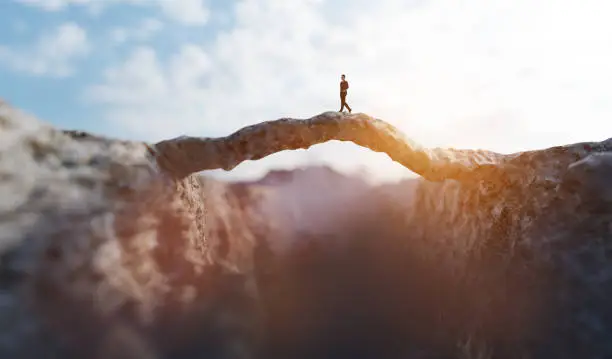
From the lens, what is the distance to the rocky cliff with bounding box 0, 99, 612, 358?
279 inches

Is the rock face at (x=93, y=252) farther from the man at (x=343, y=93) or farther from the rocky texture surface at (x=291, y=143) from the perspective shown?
the man at (x=343, y=93)

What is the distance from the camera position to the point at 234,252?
13.5m

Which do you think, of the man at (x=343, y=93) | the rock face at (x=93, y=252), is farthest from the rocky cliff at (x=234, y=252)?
the man at (x=343, y=93)

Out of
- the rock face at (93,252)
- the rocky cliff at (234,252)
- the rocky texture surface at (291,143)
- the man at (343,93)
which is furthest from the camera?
the man at (343,93)

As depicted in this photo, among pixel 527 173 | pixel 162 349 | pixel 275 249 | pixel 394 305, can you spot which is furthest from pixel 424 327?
pixel 162 349

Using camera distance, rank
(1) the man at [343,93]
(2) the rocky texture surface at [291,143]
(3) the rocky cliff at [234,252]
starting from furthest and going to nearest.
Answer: (1) the man at [343,93] → (2) the rocky texture surface at [291,143] → (3) the rocky cliff at [234,252]

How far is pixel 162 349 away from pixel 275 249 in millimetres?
7197

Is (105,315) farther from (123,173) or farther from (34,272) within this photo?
(123,173)

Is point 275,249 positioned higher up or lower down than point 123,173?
lower down

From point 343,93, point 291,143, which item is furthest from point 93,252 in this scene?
point 343,93

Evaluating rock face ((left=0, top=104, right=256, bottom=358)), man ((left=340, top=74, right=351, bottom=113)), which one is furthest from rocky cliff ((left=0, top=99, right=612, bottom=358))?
man ((left=340, top=74, right=351, bottom=113))

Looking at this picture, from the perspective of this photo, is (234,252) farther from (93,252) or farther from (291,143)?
(93,252)

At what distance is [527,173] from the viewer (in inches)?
361

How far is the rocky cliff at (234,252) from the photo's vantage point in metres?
7.09
